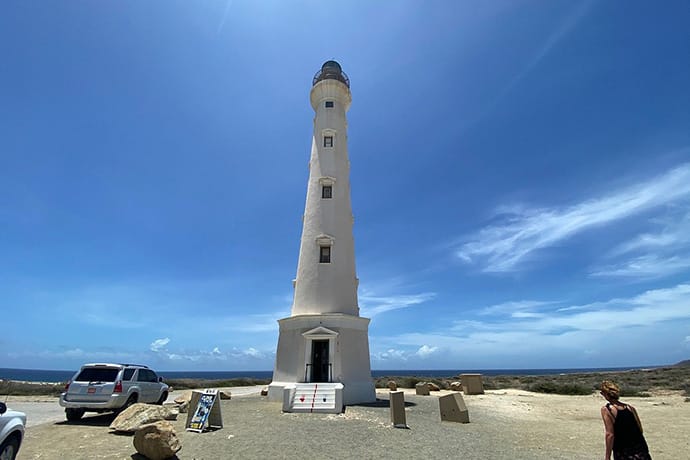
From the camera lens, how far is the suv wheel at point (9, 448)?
586 cm

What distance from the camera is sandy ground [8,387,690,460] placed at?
8172 millimetres

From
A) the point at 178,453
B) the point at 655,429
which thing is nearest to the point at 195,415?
the point at 178,453

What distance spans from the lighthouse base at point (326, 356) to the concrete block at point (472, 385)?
9543mm

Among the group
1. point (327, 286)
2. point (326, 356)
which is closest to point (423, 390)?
point (326, 356)

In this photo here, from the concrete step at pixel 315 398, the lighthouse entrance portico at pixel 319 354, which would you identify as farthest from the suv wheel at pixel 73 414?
the lighthouse entrance portico at pixel 319 354

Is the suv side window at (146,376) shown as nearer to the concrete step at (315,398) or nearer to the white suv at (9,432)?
the concrete step at (315,398)

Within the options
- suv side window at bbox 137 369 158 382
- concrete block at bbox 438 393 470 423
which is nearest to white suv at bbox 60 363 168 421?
suv side window at bbox 137 369 158 382

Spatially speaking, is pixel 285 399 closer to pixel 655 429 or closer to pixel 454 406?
pixel 454 406

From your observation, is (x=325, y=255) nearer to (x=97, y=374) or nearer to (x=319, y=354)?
(x=319, y=354)

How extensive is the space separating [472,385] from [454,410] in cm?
1310

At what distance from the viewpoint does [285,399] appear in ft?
46.4

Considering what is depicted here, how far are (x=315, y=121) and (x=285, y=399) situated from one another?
15.1 m

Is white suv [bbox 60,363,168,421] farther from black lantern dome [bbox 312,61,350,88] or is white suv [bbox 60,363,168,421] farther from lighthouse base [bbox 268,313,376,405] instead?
black lantern dome [bbox 312,61,350,88]

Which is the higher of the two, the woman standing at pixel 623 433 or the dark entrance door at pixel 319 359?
the dark entrance door at pixel 319 359
